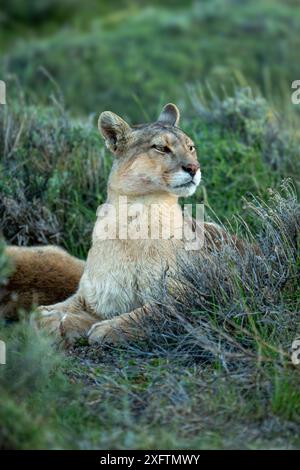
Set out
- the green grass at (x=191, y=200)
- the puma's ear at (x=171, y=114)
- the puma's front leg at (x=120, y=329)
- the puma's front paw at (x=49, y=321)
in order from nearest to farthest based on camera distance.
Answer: the green grass at (x=191, y=200), the puma's front leg at (x=120, y=329), the puma's front paw at (x=49, y=321), the puma's ear at (x=171, y=114)

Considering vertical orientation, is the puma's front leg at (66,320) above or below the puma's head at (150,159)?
below

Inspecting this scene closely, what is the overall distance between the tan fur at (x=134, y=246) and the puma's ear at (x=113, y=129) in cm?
1

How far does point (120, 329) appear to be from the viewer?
247 inches

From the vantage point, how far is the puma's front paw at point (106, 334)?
6.28m

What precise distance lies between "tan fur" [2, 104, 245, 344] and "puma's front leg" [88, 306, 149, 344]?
0.11ft

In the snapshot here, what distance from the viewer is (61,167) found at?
898 cm

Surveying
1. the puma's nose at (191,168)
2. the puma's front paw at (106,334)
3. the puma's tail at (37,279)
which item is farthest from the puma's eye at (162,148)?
the puma's tail at (37,279)

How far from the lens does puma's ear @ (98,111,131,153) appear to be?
700 cm

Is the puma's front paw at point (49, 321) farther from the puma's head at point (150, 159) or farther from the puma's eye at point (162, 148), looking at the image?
the puma's eye at point (162, 148)

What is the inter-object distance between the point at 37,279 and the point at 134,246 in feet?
3.78

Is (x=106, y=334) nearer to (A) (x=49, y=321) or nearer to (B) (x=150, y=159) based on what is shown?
(A) (x=49, y=321)

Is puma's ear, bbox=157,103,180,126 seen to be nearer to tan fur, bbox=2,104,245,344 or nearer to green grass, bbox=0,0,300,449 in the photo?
tan fur, bbox=2,104,245,344

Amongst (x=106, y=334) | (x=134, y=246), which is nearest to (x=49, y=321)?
(x=106, y=334)

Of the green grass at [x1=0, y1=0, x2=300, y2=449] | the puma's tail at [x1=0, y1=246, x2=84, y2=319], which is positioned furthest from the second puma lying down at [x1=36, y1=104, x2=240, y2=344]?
the puma's tail at [x1=0, y1=246, x2=84, y2=319]
